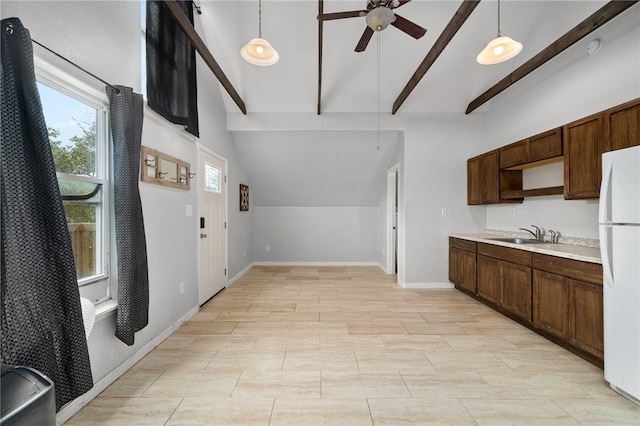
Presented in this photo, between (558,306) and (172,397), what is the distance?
3226mm

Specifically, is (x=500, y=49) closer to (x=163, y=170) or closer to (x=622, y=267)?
(x=622, y=267)

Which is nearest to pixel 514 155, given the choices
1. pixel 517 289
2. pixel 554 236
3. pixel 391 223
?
pixel 554 236

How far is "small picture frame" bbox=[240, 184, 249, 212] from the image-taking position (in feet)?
16.6

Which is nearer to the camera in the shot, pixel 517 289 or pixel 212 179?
pixel 517 289

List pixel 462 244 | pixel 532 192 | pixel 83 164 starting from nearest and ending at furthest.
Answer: pixel 83 164
pixel 532 192
pixel 462 244

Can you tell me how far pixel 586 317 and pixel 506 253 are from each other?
0.99 metres

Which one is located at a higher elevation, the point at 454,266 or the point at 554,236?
the point at 554,236

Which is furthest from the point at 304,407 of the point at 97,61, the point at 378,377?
the point at 97,61

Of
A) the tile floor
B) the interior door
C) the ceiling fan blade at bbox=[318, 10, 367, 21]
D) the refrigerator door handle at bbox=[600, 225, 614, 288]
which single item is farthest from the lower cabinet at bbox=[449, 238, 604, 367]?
the interior door

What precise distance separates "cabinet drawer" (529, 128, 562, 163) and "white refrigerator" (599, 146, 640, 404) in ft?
3.63

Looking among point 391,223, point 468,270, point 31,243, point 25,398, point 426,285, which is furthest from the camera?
point 391,223

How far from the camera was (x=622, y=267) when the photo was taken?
171cm

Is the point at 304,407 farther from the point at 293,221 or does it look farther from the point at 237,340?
the point at 293,221

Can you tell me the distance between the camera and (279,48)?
3.59 m
